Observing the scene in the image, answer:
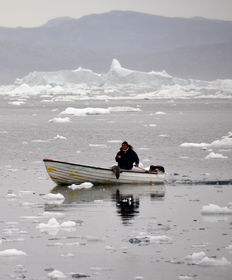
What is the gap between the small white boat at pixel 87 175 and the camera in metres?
20.2

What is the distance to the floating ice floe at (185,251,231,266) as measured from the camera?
39.3 feet

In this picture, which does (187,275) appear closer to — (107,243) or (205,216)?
(107,243)

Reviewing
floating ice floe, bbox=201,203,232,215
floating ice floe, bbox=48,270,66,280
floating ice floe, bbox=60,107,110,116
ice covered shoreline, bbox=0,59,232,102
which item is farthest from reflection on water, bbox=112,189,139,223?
ice covered shoreline, bbox=0,59,232,102

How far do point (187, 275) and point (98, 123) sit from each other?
39.9m

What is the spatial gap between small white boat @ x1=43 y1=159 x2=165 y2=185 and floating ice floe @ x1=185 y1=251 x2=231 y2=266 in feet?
26.0

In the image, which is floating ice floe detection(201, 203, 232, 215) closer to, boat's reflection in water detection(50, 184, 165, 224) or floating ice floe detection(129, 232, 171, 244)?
boat's reflection in water detection(50, 184, 165, 224)

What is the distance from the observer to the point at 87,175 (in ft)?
66.6

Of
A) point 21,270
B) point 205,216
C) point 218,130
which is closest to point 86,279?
point 21,270

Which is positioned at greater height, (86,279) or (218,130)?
(218,130)

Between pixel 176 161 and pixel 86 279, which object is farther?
pixel 176 161

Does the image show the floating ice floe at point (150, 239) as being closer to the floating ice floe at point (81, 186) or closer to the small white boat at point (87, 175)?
the floating ice floe at point (81, 186)

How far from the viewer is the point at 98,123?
5125 cm

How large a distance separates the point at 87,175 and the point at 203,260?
8.48 m

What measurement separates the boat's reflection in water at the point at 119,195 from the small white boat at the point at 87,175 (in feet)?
0.60
